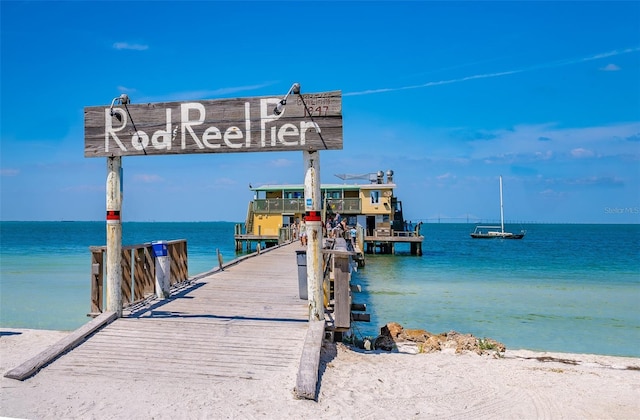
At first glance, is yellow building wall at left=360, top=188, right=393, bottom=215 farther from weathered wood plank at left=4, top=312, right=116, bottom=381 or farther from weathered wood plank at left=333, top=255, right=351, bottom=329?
weathered wood plank at left=4, top=312, right=116, bottom=381

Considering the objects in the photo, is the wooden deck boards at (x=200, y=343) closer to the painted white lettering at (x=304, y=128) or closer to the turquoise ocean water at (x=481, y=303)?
the painted white lettering at (x=304, y=128)

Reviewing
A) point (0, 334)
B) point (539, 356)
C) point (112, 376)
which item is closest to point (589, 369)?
point (539, 356)

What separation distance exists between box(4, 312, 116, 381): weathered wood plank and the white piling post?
251 millimetres

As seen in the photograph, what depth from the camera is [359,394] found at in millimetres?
5238

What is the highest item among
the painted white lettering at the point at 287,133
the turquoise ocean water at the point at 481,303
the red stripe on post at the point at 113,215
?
the painted white lettering at the point at 287,133

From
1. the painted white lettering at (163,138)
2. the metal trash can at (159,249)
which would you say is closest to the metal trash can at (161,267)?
the metal trash can at (159,249)

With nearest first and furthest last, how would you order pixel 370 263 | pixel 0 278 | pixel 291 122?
1. pixel 291 122
2. pixel 0 278
3. pixel 370 263

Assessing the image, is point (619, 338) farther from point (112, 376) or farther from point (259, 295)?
point (112, 376)

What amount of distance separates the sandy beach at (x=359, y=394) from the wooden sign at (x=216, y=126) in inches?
123

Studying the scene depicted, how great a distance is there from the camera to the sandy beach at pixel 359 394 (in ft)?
15.5

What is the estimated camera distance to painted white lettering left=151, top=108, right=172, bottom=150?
716cm

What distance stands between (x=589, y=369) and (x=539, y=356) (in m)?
0.85

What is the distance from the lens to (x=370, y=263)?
108ft

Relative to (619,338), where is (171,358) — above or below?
above
